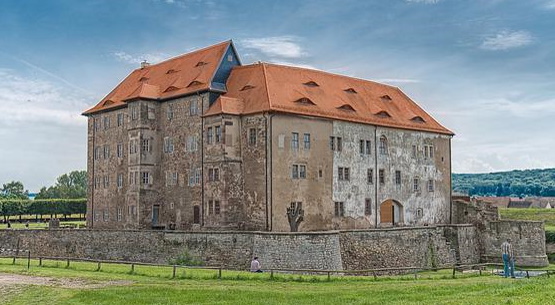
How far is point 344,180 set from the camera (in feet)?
172

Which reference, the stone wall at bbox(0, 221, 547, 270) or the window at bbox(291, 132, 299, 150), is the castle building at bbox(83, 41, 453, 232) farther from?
the stone wall at bbox(0, 221, 547, 270)

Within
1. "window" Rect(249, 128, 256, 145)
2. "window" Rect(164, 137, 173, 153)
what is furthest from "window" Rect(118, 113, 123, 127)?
"window" Rect(249, 128, 256, 145)

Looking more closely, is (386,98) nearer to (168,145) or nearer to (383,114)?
(383,114)

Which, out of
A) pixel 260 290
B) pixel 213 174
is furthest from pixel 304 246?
pixel 213 174

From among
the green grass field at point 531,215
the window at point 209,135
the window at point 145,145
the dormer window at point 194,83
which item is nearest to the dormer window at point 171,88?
the dormer window at point 194,83

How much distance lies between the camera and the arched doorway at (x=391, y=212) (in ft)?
187

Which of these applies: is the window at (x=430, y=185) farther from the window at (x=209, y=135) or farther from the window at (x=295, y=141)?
the window at (x=209, y=135)

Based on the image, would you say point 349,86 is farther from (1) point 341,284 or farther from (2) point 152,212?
(1) point 341,284

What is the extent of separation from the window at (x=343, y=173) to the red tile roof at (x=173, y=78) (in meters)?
12.2

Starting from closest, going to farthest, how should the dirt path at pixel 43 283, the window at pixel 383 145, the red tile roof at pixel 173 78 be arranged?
1. the dirt path at pixel 43 283
2. the red tile roof at pixel 173 78
3. the window at pixel 383 145

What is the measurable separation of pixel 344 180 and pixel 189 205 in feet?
40.6

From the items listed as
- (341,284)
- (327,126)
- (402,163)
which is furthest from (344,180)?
(341,284)

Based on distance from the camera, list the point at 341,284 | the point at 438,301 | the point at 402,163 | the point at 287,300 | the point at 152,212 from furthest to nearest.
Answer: the point at 402,163 < the point at 152,212 < the point at 341,284 < the point at 287,300 < the point at 438,301

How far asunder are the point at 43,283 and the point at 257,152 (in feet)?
64.4
